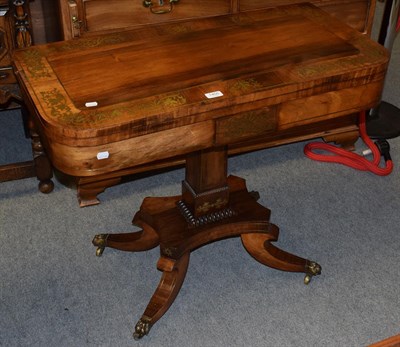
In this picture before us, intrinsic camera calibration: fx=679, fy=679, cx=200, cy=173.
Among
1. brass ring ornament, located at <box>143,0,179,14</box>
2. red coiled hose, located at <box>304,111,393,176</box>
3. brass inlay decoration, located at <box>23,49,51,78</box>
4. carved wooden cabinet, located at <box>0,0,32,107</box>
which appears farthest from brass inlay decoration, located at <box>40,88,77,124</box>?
red coiled hose, located at <box>304,111,393,176</box>

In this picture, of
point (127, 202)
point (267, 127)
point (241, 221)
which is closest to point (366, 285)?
point (241, 221)

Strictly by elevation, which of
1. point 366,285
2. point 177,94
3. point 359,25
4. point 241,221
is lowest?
point 366,285

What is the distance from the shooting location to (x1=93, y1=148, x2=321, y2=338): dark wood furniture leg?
2.53m

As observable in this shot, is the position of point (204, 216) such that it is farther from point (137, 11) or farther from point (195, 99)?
point (137, 11)

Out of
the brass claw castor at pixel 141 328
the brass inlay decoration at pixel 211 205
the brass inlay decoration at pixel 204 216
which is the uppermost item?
the brass inlay decoration at pixel 211 205

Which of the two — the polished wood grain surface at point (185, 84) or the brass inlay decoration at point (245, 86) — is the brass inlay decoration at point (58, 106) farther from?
the brass inlay decoration at point (245, 86)

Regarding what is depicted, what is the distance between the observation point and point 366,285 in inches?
109

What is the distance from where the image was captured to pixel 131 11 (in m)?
2.93

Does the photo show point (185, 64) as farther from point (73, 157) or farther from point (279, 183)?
point (279, 183)

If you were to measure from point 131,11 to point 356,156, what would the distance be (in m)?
1.36

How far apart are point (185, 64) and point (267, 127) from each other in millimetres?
349

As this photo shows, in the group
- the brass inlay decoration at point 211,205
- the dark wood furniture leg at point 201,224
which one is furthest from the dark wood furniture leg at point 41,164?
the brass inlay decoration at point 211,205

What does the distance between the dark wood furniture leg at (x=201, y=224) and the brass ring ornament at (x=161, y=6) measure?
80 centimetres

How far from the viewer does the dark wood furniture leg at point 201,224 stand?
2.53 metres
